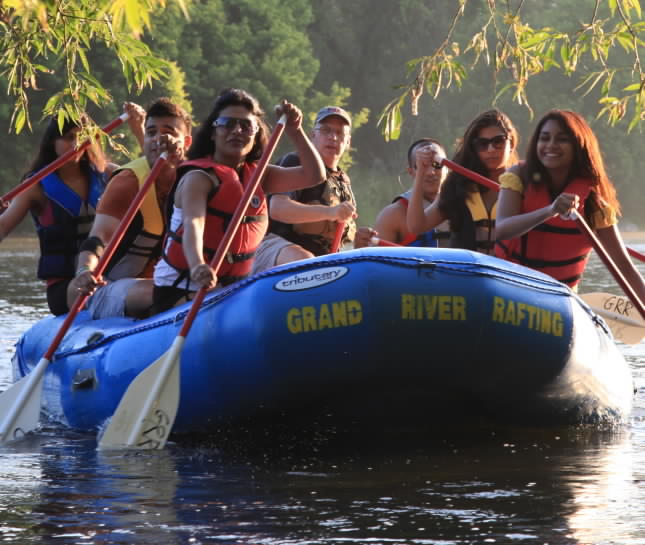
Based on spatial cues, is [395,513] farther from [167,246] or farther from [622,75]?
[622,75]

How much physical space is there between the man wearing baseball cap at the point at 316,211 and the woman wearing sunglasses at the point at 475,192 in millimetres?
428

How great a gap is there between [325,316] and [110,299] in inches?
69.8

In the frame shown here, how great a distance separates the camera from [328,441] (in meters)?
5.71

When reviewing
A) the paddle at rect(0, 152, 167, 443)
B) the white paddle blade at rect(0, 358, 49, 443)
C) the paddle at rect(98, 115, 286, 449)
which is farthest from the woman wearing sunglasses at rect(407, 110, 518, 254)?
the white paddle blade at rect(0, 358, 49, 443)

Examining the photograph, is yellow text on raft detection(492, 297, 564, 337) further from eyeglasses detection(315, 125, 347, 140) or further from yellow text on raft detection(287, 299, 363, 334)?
eyeglasses detection(315, 125, 347, 140)

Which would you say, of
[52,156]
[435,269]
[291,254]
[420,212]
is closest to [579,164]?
[420,212]

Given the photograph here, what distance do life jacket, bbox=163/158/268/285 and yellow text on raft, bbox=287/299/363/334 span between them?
816mm

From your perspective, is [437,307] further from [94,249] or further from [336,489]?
[94,249]

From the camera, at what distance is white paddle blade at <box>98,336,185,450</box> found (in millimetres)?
5348

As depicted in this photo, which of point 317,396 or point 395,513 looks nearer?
point 395,513

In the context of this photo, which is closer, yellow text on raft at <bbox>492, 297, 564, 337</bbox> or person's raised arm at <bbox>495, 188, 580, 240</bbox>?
yellow text on raft at <bbox>492, 297, 564, 337</bbox>

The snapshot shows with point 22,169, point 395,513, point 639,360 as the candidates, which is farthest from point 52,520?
point 22,169

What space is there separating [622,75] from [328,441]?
1858 inches

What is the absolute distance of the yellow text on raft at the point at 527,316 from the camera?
5078 millimetres
